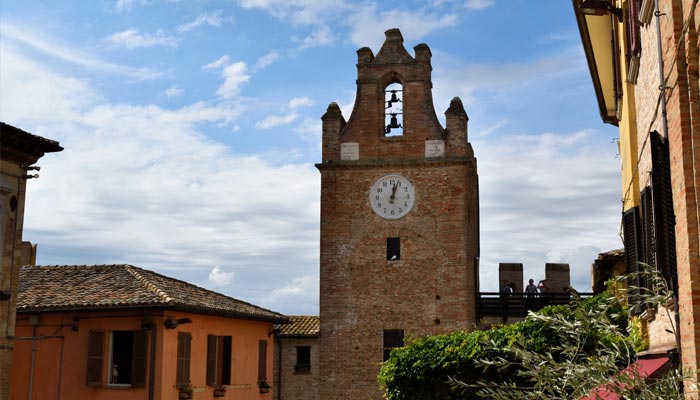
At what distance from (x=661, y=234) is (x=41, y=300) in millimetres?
14557

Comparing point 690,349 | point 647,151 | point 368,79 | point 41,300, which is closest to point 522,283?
point 368,79

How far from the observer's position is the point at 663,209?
6453 millimetres

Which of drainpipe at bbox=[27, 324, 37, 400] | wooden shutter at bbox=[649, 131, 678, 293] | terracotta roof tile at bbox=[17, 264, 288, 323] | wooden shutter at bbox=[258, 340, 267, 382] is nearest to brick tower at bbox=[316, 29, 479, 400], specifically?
wooden shutter at bbox=[258, 340, 267, 382]

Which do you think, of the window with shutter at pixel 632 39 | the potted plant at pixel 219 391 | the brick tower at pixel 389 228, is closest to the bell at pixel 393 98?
the brick tower at pixel 389 228

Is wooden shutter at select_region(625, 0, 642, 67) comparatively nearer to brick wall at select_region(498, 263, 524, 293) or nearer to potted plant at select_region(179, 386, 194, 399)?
potted plant at select_region(179, 386, 194, 399)

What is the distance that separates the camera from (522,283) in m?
25.4

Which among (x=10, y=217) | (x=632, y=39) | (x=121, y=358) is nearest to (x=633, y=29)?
(x=632, y=39)

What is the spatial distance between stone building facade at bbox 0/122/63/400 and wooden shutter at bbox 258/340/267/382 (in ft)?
27.1

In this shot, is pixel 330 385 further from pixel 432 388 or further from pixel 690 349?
pixel 690 349

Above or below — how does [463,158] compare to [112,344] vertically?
above

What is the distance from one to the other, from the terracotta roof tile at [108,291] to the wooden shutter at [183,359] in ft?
2.32

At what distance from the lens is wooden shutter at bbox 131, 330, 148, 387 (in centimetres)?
1697

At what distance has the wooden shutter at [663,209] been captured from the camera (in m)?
6.26

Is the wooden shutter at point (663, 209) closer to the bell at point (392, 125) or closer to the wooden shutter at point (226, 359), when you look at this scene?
the wooden shutter at point (226, 359)
